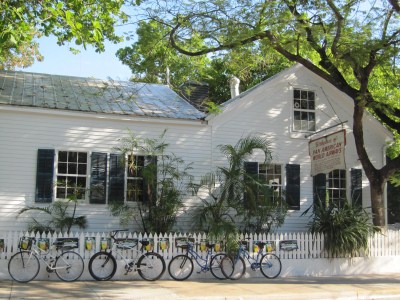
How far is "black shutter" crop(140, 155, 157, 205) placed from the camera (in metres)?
13.2

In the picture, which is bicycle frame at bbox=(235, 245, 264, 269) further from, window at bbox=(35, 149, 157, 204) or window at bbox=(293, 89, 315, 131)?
window at bbox=(293, 89, 315, 131)

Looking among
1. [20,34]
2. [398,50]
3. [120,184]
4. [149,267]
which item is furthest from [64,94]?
[398,50]

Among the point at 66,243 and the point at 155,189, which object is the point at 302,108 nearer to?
the point at 155,189

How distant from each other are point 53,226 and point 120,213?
5.99 ft

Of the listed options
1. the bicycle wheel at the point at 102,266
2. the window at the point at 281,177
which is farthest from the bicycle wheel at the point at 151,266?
the window at the point at 281,177

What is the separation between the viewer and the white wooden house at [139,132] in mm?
13297

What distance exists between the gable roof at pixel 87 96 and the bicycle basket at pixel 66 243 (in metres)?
3.92

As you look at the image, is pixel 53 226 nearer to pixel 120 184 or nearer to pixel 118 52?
pixel 120 184

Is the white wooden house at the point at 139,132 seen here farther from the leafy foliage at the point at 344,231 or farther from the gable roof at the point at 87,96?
the leafy foliage at the point at 344,231

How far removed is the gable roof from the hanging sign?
12.0 ft

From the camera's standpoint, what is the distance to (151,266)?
1173 centimetres

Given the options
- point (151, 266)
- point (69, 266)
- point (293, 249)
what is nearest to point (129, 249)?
point (151, 266)

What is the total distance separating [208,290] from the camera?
10.5 metres

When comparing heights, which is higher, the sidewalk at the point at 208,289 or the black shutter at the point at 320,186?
the black shutter at the point at 320,186
